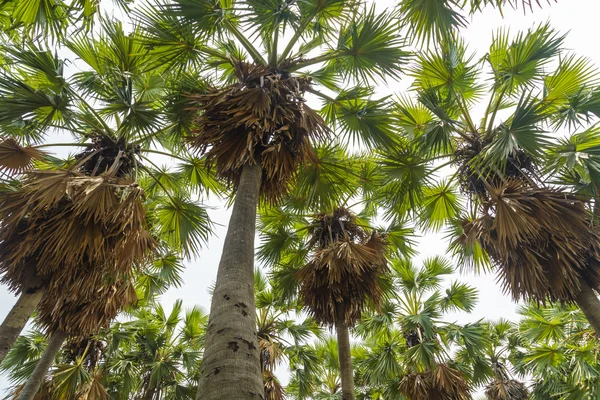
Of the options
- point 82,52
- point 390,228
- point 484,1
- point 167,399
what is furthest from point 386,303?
point 82,52

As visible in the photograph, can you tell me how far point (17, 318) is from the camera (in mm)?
3994

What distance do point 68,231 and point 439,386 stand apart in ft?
23.6

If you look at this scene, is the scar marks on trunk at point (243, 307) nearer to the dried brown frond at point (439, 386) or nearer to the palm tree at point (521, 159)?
the palm tree at point (521, 159)

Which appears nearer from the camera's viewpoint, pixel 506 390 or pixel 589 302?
pixel 589 302

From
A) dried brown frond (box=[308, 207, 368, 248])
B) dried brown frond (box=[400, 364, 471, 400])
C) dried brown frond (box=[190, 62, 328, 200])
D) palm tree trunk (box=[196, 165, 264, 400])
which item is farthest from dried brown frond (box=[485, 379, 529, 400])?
palm tree trunk (box=[196, 165, 264, 400])

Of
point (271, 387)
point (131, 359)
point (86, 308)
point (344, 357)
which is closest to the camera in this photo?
point (86, 308)

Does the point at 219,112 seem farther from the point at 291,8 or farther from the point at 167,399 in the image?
the point at 167,399

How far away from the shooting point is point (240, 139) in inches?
161

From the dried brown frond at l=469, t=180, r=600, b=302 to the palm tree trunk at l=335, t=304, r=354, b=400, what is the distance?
2969 millimetres

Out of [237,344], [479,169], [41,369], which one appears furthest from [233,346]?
[41,369]

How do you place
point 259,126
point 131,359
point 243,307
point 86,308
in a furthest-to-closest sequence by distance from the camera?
point 131,359, point 86,308, point 259,126, point 243,307

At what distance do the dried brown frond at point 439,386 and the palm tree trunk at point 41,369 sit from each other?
6.66 m

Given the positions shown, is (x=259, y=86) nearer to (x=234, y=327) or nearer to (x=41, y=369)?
(x=234, y=327)

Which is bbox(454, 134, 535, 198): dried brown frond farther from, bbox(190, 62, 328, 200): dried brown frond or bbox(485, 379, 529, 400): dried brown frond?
bbox(485, 379, 529, 400): dried brown frond
